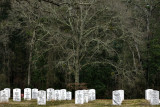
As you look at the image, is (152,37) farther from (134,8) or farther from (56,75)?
(56,75)

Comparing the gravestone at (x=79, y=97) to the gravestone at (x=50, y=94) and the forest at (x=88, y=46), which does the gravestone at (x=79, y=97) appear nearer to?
the gravestone at (x=50, y=94)

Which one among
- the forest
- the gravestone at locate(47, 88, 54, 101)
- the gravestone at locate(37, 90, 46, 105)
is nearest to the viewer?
the gravestone at locate(37, 90, 46, 105)

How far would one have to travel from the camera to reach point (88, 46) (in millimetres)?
30328

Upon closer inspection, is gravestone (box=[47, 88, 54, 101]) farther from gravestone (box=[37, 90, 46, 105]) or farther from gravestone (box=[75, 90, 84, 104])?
gravestone (box=[75, 90, 84, 104])

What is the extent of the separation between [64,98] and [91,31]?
26.0 ft

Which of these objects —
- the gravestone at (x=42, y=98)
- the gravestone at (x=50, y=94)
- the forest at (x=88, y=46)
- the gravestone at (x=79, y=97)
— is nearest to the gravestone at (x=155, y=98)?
the gravestone at (x=79, y=97)

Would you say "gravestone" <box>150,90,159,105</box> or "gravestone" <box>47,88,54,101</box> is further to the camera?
"gravestone" <box>47,88,54,101</box>

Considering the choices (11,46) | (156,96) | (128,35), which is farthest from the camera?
(11,46)

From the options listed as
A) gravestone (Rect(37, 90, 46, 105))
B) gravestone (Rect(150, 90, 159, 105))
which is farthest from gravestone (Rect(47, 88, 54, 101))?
gravestone (Rect(150, 90, 159, 105))

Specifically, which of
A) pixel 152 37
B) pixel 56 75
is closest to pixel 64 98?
pixel 56 75

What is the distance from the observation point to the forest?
28109 mm

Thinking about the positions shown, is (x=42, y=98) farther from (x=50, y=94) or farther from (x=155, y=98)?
(x=155, y=98)

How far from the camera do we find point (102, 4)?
1137 inches

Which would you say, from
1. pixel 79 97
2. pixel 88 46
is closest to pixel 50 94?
pixel 79 97
